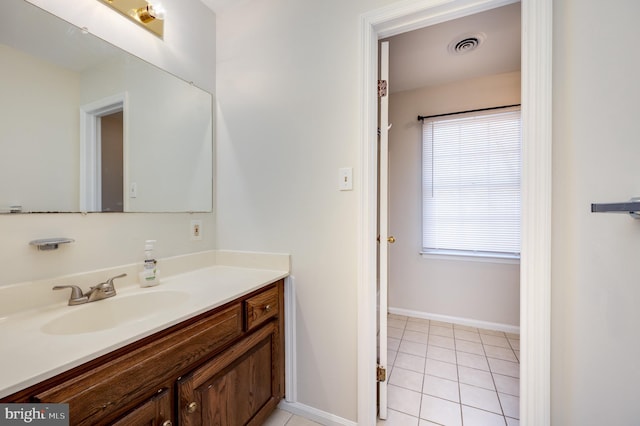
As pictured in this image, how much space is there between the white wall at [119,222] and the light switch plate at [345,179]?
0.92 metres

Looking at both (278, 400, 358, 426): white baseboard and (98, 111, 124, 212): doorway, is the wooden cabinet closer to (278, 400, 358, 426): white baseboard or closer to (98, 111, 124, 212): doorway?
(278, 400, 358, 426): white baseboard

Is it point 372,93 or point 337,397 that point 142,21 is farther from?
point 337,397

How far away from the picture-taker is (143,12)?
1.29 metres

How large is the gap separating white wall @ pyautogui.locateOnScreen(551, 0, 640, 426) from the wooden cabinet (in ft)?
4.10

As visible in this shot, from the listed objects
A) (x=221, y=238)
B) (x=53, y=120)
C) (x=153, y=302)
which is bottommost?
(x=153, y=302)

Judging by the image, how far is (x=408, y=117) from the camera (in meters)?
2.78

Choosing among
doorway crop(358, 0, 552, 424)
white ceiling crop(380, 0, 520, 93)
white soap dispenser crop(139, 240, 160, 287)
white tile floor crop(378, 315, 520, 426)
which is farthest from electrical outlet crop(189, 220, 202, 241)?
white ceiling crop(380, 0, 520, 93)

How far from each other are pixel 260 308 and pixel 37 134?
1.13 meters

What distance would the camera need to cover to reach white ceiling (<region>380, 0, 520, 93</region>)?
5.76 feet

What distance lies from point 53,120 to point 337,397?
5.98 feet

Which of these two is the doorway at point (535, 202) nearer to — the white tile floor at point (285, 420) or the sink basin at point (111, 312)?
the white tile floor at point (285, 420)

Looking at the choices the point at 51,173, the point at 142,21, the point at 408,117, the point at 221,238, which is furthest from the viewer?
the point at 408,117

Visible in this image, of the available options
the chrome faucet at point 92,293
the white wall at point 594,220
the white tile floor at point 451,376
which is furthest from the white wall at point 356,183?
the chrome faucet at point 92,293

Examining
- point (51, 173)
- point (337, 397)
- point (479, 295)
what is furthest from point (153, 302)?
point (479, 295)
